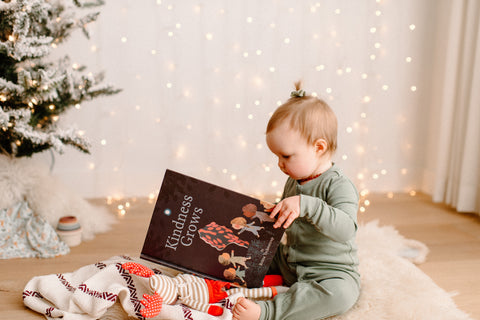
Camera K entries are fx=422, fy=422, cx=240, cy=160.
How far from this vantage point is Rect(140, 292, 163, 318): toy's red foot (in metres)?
0.96

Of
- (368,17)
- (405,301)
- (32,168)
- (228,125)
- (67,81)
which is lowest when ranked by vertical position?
(405,301)

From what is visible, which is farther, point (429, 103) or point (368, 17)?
point (429, 103)

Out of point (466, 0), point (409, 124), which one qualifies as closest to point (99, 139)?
point (409, 124)

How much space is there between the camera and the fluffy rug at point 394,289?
1065 millimetres

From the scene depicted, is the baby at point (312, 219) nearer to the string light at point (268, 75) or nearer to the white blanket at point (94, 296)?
the white blanket at point (94, 296)

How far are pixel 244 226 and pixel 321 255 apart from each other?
0.21 m

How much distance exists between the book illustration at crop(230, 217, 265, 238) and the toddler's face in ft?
0.55

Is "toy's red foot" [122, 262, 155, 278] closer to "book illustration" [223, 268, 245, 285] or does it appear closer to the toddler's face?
"book illustration" [223, 268, 245, 285]

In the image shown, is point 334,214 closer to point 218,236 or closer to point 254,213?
point 254,213

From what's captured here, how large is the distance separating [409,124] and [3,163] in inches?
75.4

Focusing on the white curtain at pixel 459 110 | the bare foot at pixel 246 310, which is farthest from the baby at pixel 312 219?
the white curtain at pixel 459 110

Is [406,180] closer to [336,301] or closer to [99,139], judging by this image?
[336,301]

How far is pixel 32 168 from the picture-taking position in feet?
5.15

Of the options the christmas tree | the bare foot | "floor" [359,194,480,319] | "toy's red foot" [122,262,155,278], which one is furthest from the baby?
the christmas tree
